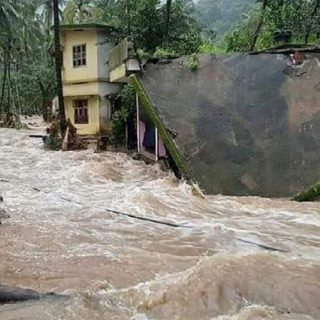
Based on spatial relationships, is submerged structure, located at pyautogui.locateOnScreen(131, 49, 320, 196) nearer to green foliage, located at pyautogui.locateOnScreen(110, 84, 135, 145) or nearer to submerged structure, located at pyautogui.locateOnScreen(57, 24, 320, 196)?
submerged structure, located at pyautogui.locateOnScreen(57, 24, 320, 196)

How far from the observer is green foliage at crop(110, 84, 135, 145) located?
18.2 m

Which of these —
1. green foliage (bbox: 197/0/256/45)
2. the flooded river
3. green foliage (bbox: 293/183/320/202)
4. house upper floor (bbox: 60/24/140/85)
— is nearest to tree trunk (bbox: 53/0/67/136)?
house upper floor (bbox: 60/24/140/85)

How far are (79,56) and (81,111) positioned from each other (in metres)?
2.29

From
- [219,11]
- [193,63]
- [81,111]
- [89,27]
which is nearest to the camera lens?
[193,63]

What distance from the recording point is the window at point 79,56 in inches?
883

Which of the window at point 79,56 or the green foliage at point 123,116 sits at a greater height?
the window at point 79,56

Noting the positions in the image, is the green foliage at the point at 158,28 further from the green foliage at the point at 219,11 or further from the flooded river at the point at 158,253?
the green foliage at the point at 219,11

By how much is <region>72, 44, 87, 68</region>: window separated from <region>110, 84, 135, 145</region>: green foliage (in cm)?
427

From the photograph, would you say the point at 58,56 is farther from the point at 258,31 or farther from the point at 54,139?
the point at 258,31

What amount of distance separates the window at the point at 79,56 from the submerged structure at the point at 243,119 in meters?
9.55

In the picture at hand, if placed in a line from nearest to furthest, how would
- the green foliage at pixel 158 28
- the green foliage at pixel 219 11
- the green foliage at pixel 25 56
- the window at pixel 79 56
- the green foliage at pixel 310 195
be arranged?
the green foliage at pixel 310 195 → the green foliage at pixel 158 28 → the window at pixel 79 56 → the green foliage at pixel 25 56 → the green foliage at pixel 219 11

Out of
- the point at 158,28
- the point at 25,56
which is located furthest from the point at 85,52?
the point at 25,56

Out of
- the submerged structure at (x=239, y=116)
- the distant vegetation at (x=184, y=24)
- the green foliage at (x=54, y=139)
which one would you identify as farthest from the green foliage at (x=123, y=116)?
the submerged structure at (x=239, y=116)

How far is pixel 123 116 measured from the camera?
18531 mm
